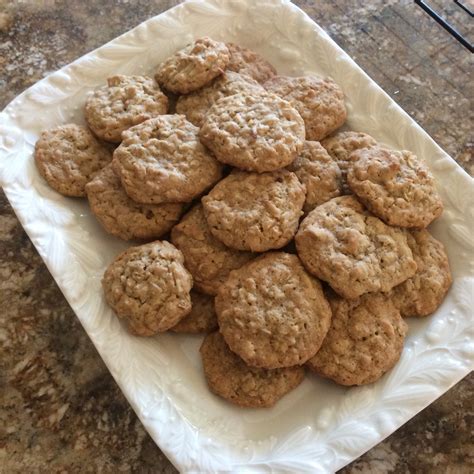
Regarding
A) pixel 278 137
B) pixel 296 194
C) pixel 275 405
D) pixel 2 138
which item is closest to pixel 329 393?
pixel 275 405

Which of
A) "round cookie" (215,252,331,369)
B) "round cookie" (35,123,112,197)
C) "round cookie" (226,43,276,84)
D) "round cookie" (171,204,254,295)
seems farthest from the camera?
"round cookie" (226,43,276,84)

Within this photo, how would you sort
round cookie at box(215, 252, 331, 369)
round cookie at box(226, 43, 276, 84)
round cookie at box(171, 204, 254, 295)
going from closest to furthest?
round cookie at box(215, 252, 331, 369) → round cookie at box(171, 204, 254, 295) → round cookie at box(226, 43, 276, 84)

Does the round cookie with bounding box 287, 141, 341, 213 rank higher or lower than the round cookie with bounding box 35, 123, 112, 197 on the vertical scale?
higher

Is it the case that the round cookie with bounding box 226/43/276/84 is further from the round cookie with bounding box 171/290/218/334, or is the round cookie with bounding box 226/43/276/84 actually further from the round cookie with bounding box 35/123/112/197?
the round cookie with bounding box 171/290/218/334

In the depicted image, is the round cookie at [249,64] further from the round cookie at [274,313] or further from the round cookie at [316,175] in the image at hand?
the round cookie at [274,313]

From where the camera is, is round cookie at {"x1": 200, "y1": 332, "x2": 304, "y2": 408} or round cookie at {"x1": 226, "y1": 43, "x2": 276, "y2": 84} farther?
round cookie at {"x1": 226, "y1": 43, "x2": 276, "y2": 84}

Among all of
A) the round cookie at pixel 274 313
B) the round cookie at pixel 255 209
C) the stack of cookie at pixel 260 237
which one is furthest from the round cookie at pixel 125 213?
the round cookie at pixel 274 313

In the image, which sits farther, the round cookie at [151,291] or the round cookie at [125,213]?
the round cookie at [125,213]

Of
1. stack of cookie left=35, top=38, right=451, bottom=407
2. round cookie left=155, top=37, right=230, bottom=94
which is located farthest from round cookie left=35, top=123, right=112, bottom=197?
round cookie left=155, top=37, right=230, bottom=94
